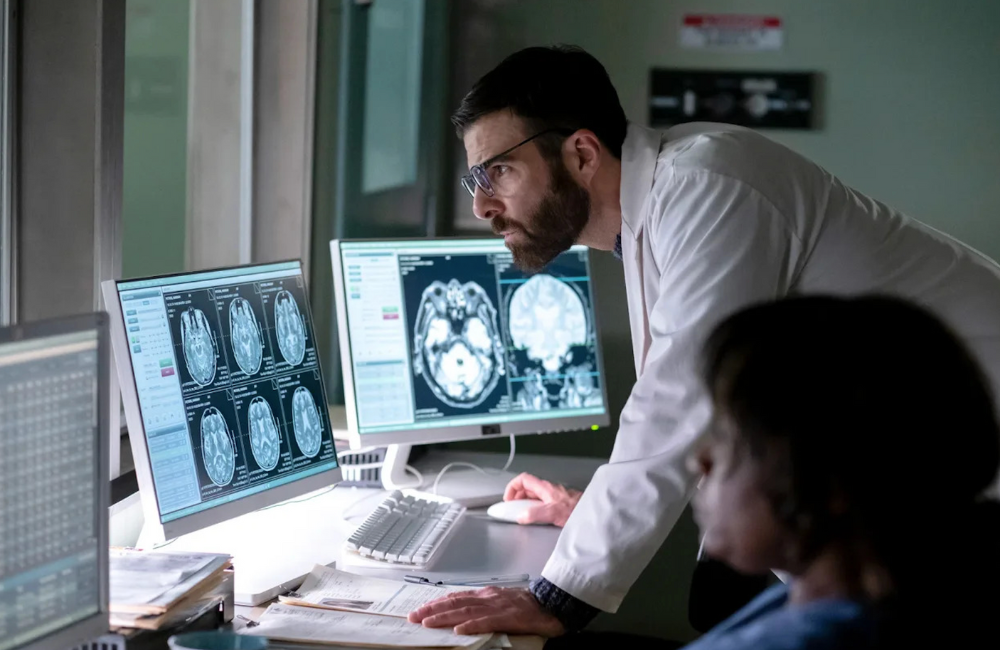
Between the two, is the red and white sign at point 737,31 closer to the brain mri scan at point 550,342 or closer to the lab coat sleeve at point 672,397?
the brain mri scan at point 550,342

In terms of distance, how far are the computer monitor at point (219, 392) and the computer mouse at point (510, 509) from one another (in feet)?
1.14

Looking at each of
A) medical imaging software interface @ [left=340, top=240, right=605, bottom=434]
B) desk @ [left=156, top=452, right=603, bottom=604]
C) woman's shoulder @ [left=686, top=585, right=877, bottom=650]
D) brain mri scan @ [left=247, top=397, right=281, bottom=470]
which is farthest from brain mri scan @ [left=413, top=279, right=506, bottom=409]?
woman's shoulder @ [left=686, top=585, right=877, bottom=650]

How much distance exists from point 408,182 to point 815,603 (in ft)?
7.65

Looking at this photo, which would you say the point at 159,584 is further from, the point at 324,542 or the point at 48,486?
the point at 324,542

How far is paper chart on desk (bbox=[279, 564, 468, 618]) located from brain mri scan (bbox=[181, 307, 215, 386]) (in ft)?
1.12

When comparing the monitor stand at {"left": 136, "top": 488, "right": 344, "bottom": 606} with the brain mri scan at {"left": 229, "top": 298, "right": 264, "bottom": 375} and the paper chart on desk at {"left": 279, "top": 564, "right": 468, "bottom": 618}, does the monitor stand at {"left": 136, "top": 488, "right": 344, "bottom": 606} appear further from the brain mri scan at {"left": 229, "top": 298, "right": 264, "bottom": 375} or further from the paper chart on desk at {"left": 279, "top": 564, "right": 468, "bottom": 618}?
the brain mri scan at {"left": 229, "top": 298, "right": 264, "bottom": 375}

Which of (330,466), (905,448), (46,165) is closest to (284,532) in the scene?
(330,466)

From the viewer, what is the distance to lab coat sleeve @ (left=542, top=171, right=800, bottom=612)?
5.28 feet

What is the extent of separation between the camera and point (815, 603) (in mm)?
875

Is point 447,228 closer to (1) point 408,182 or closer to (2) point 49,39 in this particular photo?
(1) point 408,182

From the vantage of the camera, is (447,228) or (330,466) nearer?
(330,466)

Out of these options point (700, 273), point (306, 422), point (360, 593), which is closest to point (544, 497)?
point (306, 422)

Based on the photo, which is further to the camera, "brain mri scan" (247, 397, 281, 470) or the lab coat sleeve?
"brain mri scan" (247, 397, 281, 470)

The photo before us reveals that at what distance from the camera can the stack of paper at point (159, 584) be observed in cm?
133
